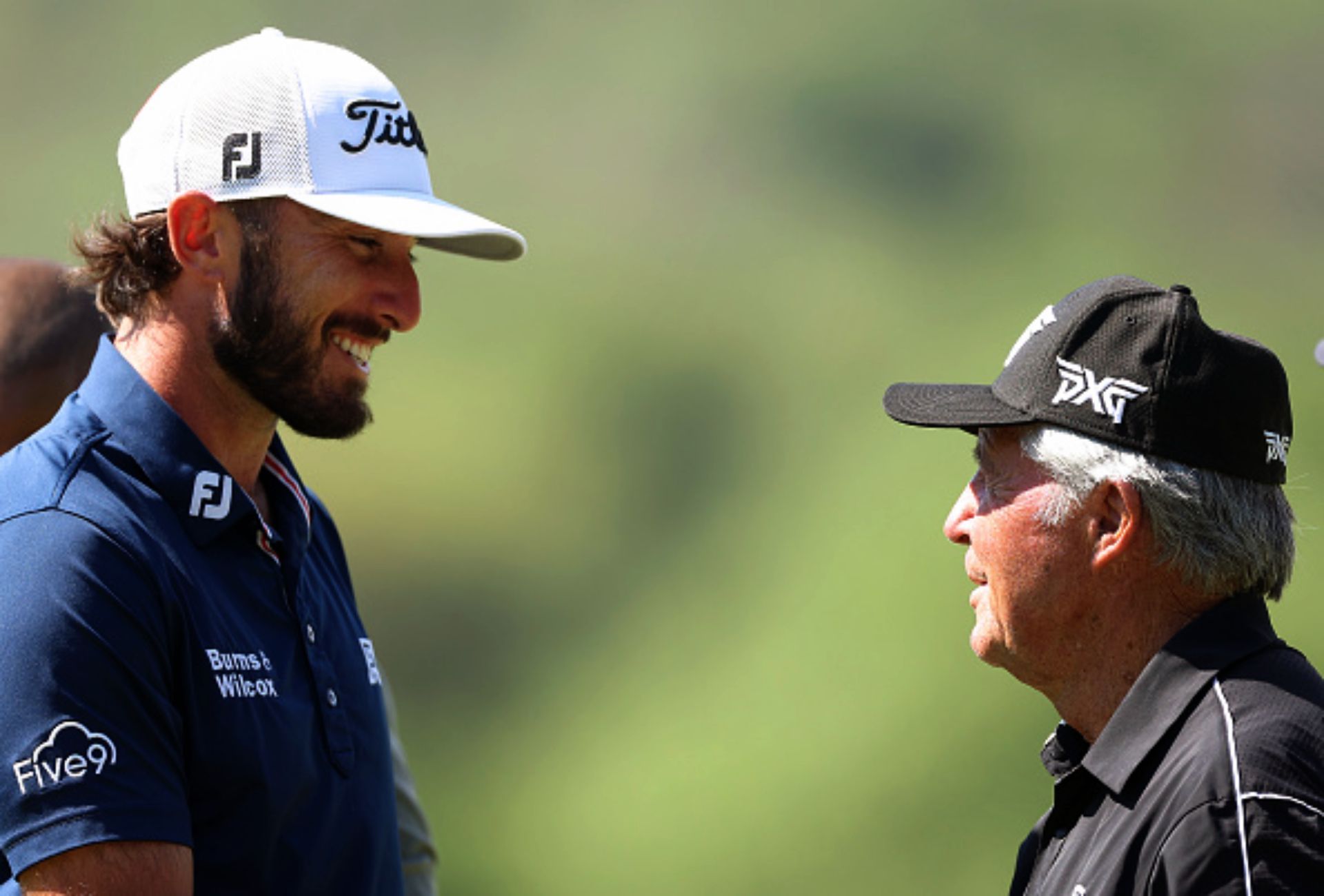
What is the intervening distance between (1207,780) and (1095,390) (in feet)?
1.39

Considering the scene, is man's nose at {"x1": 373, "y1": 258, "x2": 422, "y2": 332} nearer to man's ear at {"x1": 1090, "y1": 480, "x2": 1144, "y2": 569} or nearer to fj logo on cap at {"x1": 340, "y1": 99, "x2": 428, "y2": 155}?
fj logo on cap at {"x1": 340, "y1": 99, "x2": 428, "y2": 155}

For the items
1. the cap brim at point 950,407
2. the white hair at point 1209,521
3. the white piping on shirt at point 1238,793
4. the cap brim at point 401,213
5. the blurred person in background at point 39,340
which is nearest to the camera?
the white piping on shirt at point 1238,793

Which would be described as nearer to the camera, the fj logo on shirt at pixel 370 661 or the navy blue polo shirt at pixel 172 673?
the navy blue polo shirt at pixel 172 673

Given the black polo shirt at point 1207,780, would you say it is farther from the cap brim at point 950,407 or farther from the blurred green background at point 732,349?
the blurred green background at point 732,349

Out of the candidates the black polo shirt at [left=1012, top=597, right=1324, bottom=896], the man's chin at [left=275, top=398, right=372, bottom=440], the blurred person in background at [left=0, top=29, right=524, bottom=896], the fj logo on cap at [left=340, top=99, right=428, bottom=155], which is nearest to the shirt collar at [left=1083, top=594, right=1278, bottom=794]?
the black polo shirt at [left=1012, top=597, right=1324, bottom=896]

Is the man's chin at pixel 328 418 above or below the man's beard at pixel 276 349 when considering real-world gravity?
below

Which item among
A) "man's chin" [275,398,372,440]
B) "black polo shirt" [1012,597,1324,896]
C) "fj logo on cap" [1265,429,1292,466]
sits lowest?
"black polo shirt" [1012,597,1324,896]

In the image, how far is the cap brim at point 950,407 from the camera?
164cm

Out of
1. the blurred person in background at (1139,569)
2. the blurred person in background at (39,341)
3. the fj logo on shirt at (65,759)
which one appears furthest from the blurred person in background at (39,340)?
the blurred person in background at (1139,569)

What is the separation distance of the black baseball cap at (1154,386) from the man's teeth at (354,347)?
77 cm

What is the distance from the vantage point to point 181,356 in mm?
1800

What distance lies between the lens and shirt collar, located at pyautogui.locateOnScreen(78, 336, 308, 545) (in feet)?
5.58

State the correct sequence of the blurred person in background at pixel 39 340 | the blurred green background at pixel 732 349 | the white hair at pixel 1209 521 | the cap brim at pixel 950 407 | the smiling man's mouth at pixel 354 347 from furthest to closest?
1. the blurred green background at pixel 732 349
2. the blurred person in background at pixel 39 340
3. the smiling man's mouth at pixel 354 347
4. the cap brim at pixel 950 407
5. the white hair at pixel 1209 521

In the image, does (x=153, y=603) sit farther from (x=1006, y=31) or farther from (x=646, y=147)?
(x=1006, y=31)
